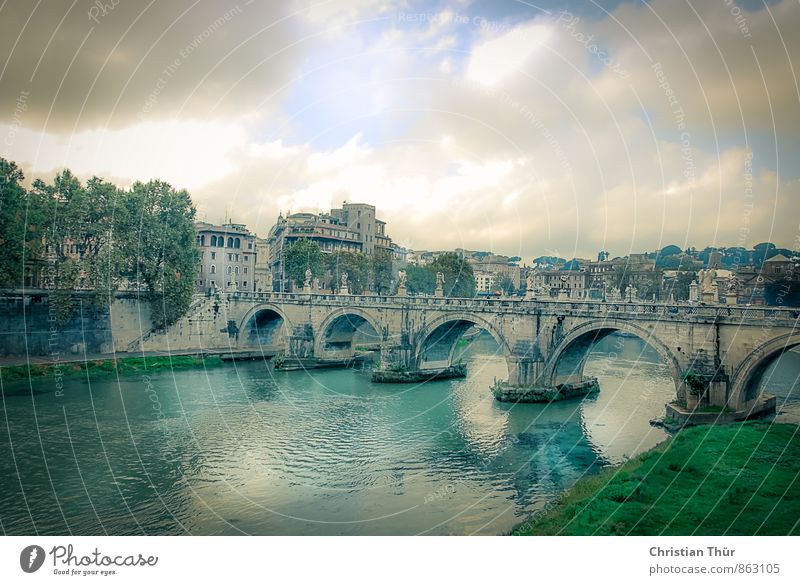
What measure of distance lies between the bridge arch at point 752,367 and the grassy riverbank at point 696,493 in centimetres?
235

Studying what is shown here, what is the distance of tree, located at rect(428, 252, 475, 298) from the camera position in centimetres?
4562

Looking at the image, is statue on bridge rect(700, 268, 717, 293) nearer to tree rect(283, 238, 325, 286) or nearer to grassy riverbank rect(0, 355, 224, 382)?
grassy riverbank rect(0, 355, 224, 382)

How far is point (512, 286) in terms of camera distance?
68.3m

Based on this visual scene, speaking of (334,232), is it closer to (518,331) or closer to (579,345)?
(518,331)

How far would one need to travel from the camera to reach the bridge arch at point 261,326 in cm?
3562

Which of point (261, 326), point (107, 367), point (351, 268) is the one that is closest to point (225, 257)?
point (351, 268)

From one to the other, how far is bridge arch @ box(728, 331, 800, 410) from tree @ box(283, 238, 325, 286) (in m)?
30.7

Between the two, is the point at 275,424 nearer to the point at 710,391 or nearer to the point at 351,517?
the point at 351,517

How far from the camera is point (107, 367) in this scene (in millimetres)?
27062

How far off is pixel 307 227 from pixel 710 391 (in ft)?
125

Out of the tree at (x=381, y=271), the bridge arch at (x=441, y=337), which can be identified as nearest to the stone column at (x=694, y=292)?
the bridge arch at (x=441, y=337)

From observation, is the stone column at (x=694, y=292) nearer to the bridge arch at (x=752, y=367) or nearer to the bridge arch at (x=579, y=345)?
the bridge arch at (x=579, y=345)

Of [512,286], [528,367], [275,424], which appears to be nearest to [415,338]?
[528,367]
